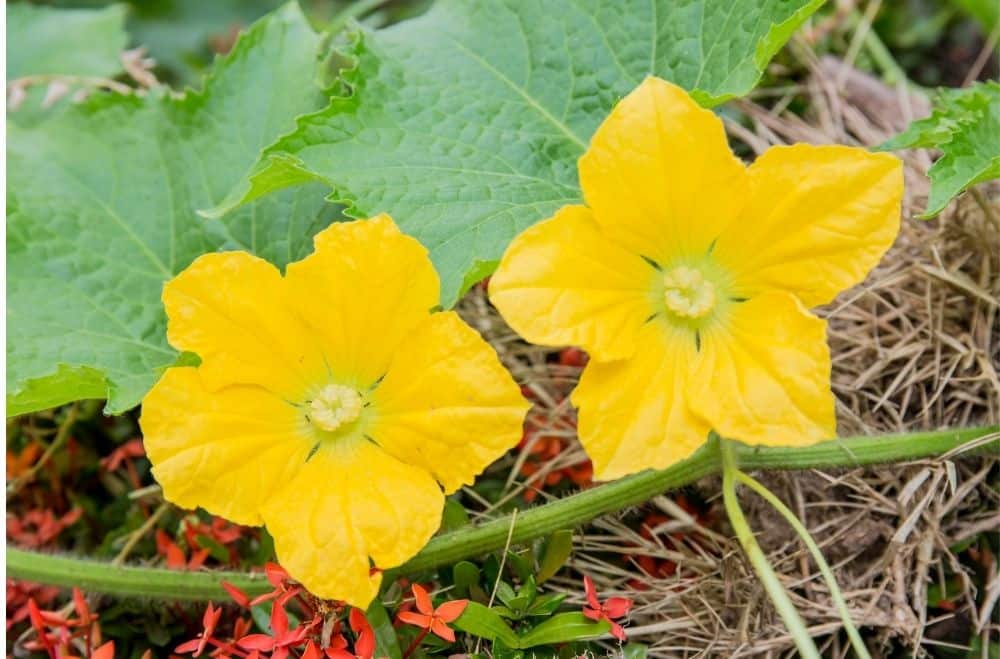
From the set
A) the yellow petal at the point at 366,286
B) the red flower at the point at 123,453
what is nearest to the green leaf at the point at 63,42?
the red flower at the point at 123,453

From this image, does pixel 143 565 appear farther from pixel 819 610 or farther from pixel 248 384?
pixel 819 610

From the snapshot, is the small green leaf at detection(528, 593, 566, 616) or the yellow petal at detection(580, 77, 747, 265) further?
the small green leaf at detection(528, 593, 566, 616)

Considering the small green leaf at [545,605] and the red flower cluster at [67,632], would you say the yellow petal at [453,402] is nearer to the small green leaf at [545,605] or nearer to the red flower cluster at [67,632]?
the small green leaf at [545,605]

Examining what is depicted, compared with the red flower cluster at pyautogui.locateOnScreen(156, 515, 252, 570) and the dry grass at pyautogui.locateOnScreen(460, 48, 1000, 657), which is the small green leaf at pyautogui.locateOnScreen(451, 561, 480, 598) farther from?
the red flower cluster at pyautogui.locateOnScreen(156, 515, 252, 570)

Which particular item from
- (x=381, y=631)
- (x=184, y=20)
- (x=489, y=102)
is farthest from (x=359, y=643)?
(x=184, y=20)

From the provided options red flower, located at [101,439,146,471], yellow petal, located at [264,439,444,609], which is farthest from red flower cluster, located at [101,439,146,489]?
yellow petal, located at [264,439,444,609]

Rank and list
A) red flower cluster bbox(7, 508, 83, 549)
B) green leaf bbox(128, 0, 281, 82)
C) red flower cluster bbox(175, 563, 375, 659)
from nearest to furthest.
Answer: red flower cluster bbox(175, 563, 375, 659) < red flower cluster bbox(7, 508, 83, 549) < green leaf bbox(128, 0, 281, 82)

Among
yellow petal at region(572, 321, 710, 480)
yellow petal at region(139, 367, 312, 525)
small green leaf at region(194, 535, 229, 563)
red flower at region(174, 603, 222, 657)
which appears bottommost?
small green leaf at region(194, 535, 229, 563)
